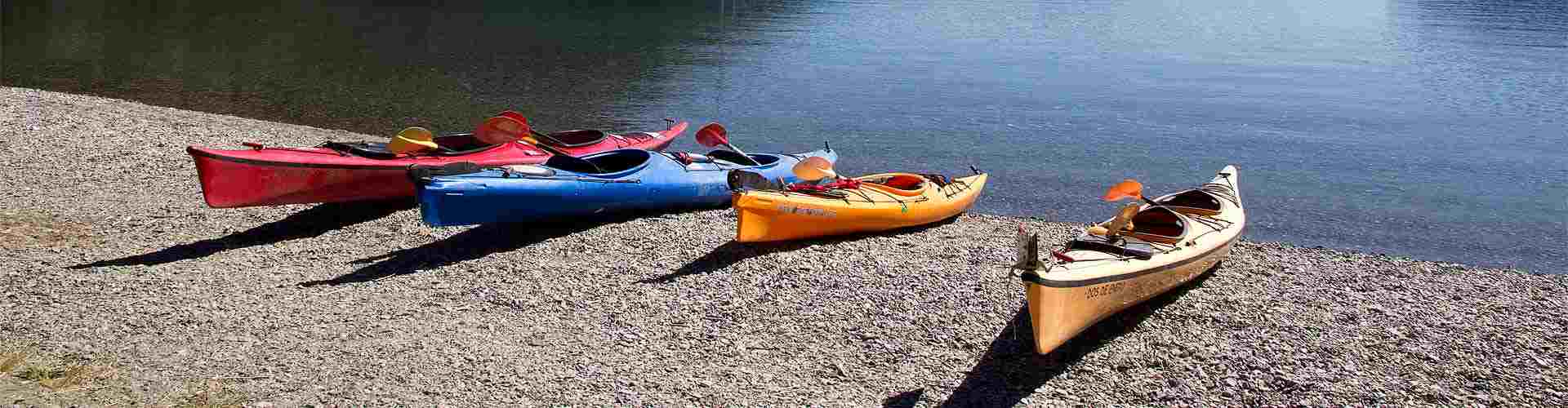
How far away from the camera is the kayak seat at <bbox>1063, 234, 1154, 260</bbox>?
7.39 meters

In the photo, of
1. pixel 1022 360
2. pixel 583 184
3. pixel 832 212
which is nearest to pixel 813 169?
pixel 832 212

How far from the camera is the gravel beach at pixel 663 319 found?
658 cm

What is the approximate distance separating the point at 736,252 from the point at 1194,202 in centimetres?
371

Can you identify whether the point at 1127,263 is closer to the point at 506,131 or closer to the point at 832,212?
the point at 832,212

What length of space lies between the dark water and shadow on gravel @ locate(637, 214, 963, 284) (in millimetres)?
3095

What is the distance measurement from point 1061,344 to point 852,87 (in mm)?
13766

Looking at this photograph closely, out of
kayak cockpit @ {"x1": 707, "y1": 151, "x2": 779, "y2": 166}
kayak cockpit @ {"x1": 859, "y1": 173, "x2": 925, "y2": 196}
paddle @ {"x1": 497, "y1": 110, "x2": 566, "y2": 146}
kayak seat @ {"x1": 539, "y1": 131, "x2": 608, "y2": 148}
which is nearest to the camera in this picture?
kayak cockpit @ {"x1": 859, "y1": 173, "x2": 925, "y2": 196}

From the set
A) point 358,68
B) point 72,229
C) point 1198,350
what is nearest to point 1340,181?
point 1198,350

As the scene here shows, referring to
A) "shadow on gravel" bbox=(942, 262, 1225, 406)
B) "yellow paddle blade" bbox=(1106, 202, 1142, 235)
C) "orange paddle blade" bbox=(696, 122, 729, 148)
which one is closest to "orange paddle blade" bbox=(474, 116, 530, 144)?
"orange paddle blade" bbox=(696, 122, 729, 148)

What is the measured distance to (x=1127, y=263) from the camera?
7.22m

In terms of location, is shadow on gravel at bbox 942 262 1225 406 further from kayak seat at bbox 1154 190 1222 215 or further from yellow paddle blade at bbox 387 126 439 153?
yellow paddle blade at bbox 387 126 439 153

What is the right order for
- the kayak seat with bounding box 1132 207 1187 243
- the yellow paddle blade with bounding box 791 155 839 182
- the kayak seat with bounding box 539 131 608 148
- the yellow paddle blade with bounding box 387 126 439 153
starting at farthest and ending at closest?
the kayak seat with bounding box 539 131 608 148 < the yellow paddle blade with bounding box 791 155 839 182 < the yellow paddle blade with bounding box 387 126 439 153 < the kayak seat with bounding box 1132 207 1187 243

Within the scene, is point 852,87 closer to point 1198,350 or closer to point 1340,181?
point 1340,181

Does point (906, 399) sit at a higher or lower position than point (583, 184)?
lower
